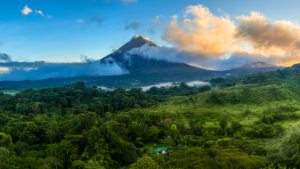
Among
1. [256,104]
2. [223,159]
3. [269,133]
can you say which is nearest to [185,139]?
[223,159]

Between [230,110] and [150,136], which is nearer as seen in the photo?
[150,136]

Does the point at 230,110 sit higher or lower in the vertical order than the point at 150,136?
higher

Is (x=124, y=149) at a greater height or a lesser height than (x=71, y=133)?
lesser

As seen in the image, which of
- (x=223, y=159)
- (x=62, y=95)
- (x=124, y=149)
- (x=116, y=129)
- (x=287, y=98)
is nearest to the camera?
(x=223, y=159)

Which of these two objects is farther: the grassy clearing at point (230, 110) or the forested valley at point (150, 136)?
the grassy clearing at point (230, 110)

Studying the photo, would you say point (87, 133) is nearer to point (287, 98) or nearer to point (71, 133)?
point (71, 133)

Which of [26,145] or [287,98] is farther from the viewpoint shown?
[287,98]

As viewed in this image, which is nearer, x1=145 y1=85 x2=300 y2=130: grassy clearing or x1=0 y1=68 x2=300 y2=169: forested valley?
x1=0 y1=68 x2=300 y2=169: forested valley

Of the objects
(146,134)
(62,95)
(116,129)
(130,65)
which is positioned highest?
(130,65)
